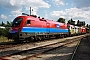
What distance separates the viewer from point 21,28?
59.3ft

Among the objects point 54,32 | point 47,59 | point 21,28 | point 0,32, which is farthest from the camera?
point 0,32

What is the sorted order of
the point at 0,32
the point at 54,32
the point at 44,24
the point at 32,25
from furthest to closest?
the point at 0,32 < the point at 54,32 < the point at 44,24 < the point at 32,25

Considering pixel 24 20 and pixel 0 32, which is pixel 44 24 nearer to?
pixel 24 20

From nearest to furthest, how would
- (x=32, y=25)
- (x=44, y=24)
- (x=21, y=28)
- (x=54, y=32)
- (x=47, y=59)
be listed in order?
(x=47, y=59), (x=21, y=28), (x=32, y=25), (x=44, y=24), (x=54, y=32)

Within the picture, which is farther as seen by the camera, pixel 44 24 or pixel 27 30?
pixel 44 24

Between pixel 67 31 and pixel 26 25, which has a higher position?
pixel 26 25

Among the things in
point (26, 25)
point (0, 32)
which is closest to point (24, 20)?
point (26, 25)

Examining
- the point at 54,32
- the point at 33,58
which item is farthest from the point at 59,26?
the point at 33,58

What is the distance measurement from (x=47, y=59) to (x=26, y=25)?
30.9 feet

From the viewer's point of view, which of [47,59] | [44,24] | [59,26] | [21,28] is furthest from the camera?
[59,26]

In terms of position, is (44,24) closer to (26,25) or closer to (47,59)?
(26,25)

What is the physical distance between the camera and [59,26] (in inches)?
1229

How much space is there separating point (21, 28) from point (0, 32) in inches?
784

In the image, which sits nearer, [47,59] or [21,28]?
[47,59]
